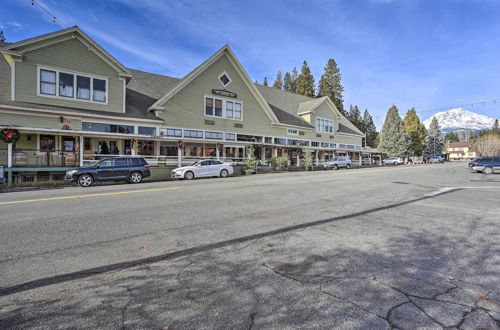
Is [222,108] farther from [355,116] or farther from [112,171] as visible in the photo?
[355,116]

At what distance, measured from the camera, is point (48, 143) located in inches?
763

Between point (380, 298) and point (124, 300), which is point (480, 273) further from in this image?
point (124, 300)

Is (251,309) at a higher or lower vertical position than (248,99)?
lower

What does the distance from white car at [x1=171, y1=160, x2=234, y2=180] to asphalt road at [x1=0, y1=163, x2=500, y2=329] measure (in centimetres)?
1199

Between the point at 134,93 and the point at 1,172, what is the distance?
12996 millimetres

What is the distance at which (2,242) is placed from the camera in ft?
16.4

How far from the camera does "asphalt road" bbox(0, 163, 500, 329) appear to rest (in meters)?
2.75

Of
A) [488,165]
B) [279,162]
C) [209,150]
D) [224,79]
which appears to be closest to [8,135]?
A: [209,150]

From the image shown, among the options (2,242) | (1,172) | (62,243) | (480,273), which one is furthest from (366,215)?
(1,172)

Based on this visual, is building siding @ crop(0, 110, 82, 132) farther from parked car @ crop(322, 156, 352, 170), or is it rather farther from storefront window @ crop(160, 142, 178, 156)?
parked car @ crop(322, 156, 352, 170)

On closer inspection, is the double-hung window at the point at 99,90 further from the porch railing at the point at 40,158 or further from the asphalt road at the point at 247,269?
the asphalt road at the point at 247,269

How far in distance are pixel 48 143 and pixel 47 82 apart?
4.34 m

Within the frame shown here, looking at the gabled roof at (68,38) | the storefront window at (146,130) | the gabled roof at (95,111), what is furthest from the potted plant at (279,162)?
the gabled roof at (68,38)

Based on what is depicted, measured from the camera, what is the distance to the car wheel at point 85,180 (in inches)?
591
